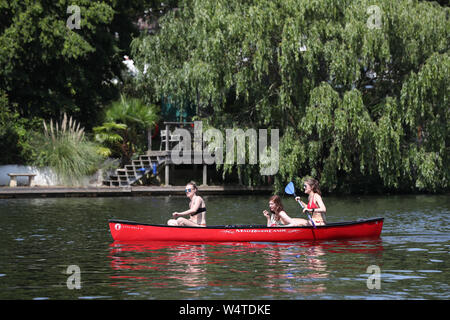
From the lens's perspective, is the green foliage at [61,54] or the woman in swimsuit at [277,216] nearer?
the woman in swimsuit at [277,216]

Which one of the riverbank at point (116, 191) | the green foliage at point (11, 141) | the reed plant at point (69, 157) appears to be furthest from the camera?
the green foliage at point (11, 141)

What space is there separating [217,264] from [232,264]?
0.27 m

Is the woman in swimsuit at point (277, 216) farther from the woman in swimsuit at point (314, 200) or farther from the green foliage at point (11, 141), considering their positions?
the green foliage at point (11, 141)

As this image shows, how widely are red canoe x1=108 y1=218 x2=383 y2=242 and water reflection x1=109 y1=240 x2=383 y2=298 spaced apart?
0.15 m

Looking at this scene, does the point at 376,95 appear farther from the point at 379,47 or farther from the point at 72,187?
the point at 72,187

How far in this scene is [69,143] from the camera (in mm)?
31438

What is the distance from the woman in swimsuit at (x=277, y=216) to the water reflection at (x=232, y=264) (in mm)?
482

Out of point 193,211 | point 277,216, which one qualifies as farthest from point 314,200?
point 193,211

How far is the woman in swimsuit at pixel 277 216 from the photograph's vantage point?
1644 centimetres

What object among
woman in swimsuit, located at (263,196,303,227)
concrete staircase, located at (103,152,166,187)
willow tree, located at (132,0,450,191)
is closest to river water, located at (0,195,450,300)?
woman in swimsuit, located at (263,196,303,227)

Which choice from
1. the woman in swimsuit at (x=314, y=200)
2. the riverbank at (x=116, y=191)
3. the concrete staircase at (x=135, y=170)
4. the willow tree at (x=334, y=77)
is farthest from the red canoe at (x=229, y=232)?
the concrete staircase at (x=135, y=170)

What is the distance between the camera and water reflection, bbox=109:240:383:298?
11.9 meters

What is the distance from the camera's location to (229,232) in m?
16.5
